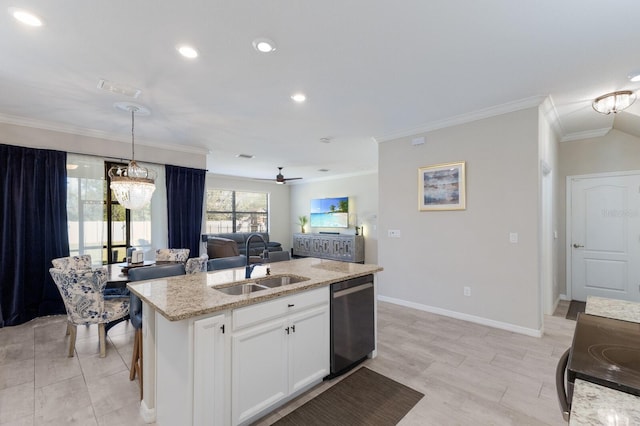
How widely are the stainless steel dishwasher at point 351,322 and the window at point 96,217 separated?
13.2 ft

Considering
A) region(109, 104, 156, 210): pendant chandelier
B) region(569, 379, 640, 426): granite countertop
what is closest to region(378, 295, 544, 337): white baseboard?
region(569, 379, 640, 426): granite countertop

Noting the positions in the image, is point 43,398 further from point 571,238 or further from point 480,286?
point 571,238

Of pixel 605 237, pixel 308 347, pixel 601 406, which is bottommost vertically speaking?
pixel 308 347

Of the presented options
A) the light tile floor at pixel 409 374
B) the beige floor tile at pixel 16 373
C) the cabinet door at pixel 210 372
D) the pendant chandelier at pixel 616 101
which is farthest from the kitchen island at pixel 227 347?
the pendant chandelier at pixel 616 101

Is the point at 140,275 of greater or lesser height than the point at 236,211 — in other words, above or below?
below

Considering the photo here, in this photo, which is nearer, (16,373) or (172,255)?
(16,373)

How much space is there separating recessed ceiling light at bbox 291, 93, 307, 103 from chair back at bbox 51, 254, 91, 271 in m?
3.46

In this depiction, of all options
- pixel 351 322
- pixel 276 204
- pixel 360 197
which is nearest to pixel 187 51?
pixel 351 322

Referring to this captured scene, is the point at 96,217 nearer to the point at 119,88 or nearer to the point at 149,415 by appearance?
the point at 119,88

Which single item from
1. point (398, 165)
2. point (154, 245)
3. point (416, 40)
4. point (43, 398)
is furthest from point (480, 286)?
point (154, 245)

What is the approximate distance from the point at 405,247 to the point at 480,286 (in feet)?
3.69

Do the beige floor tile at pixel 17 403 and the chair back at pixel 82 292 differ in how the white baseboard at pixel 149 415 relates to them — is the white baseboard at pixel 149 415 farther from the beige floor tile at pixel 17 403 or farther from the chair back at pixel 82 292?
the chair back at pixel 82 292

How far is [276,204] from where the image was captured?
10.2 metres

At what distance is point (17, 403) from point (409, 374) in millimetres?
3064
